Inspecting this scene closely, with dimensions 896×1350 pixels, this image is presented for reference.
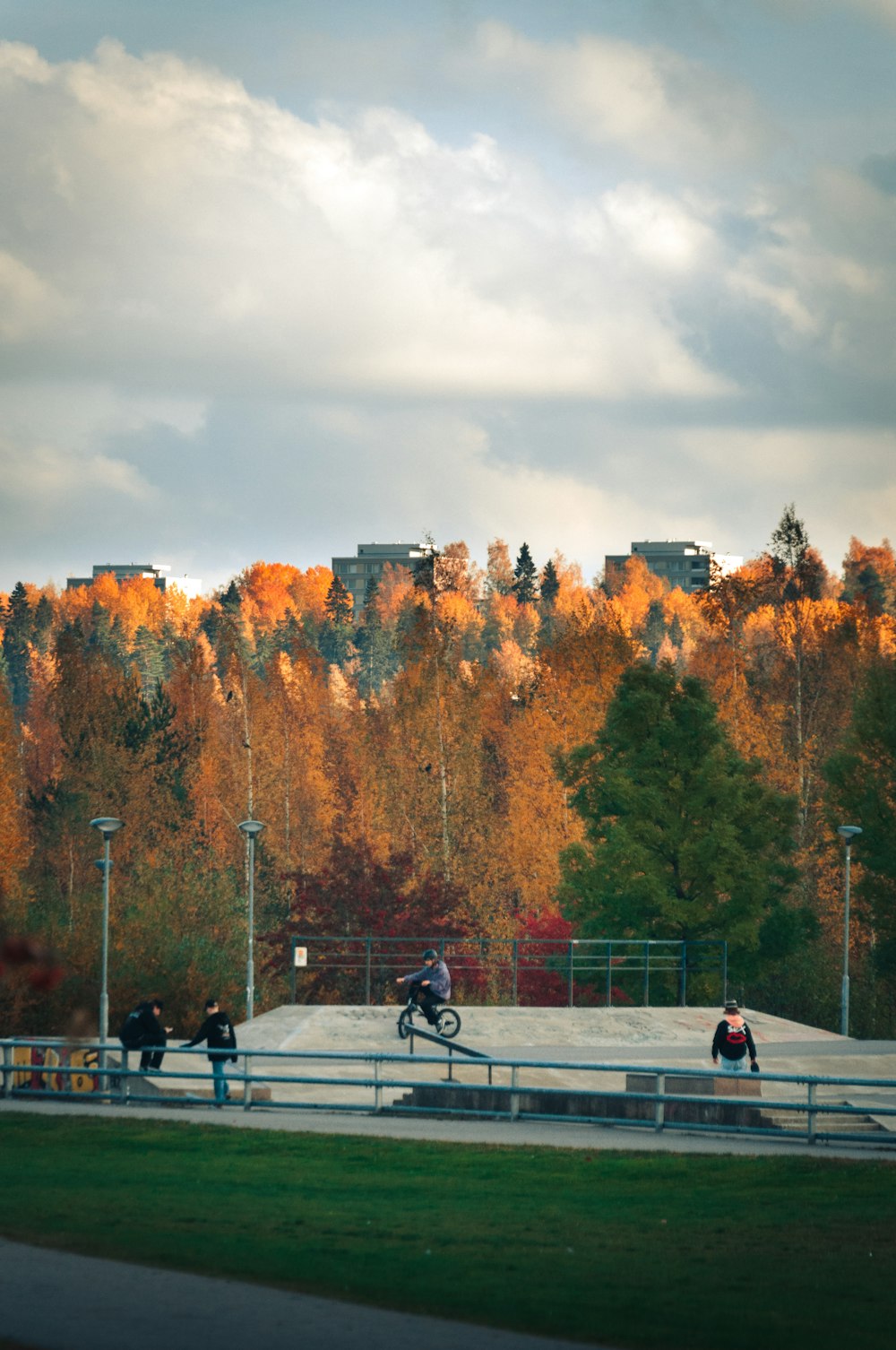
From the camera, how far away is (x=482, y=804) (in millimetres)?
69625

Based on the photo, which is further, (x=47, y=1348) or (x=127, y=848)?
(x=127, y=848)

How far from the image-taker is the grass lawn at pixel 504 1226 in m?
11.8

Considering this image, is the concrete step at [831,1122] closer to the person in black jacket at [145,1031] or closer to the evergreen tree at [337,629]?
the person in black jacket at [145,1031]

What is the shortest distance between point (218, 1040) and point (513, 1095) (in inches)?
202

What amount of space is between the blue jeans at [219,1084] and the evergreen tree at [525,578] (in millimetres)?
157086

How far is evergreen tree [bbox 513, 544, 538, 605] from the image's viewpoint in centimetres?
18350

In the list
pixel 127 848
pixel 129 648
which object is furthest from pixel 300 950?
pixel 129 648

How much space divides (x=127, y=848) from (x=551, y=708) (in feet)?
62.1

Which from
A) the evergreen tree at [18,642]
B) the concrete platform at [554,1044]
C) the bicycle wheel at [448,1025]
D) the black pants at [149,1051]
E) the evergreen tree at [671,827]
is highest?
the evergreen tree at [18,642]

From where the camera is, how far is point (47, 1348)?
33.3 ft

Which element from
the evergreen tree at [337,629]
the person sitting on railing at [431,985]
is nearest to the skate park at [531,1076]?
the person sitting on railing at [431,985]

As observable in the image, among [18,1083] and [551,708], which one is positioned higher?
[551,708]

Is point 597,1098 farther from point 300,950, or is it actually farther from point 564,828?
point 564,828

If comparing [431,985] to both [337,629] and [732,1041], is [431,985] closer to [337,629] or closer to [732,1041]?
[732,1041]
